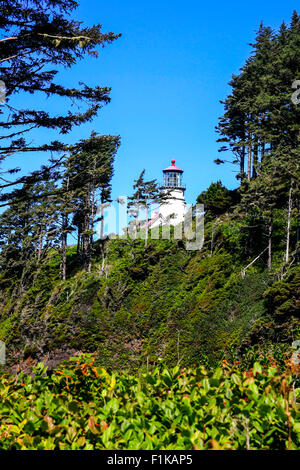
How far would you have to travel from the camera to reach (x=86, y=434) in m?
2.32

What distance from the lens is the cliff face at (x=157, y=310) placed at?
15.0 meters

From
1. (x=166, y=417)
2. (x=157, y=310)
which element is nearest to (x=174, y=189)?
(x=157, y=310)

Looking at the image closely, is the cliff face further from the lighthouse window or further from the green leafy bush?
the lighthouse window

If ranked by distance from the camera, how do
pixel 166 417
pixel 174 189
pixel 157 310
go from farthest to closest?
1. pixel 174 189
2. pixel 157 310
3. pixel 166 417

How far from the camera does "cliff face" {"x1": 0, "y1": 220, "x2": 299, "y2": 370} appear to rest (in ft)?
49.3

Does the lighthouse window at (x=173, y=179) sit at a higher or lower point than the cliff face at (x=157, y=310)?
higher

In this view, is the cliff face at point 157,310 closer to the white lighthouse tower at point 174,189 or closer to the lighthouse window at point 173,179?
the white lighthouse tower at point 174,189

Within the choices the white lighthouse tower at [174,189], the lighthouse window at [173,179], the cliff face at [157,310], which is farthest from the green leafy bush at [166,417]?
the lighthouse window at [173,179]

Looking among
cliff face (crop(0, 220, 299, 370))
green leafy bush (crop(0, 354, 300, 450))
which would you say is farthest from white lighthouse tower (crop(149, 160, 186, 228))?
green leafy bush (crop(0, 354, 300, 450))

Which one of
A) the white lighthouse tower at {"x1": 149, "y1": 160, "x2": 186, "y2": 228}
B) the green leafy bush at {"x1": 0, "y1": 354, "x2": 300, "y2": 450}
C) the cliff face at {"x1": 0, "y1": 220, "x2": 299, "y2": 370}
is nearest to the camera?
the green leafy bush at {"x1": 0, "y1": 354, "x2": 300, "y2": 450}

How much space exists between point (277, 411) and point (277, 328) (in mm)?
12092

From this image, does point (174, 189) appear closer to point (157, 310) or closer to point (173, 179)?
point (173, 179)

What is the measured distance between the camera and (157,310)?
20047mm
